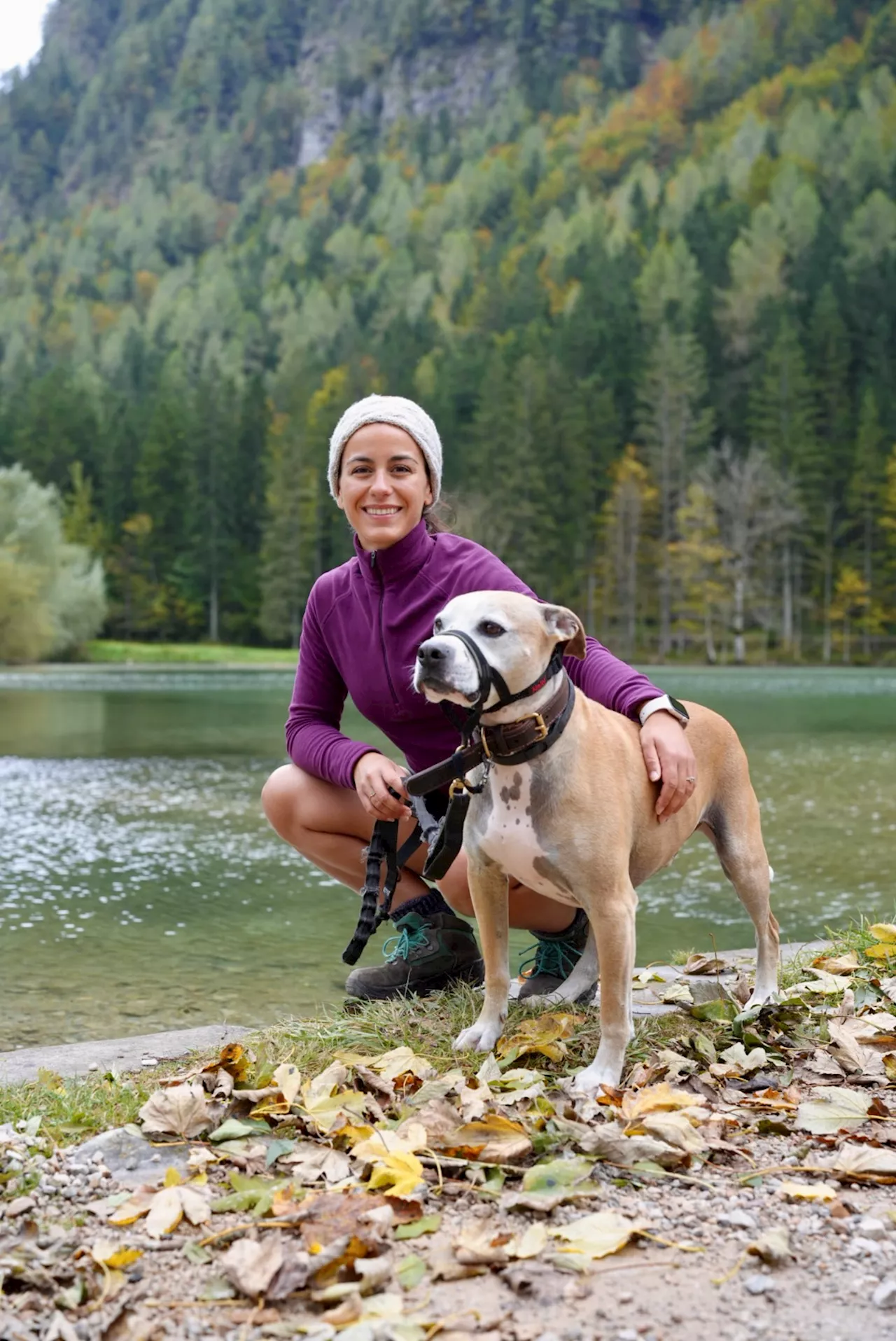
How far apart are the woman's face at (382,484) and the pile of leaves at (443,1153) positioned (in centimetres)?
161

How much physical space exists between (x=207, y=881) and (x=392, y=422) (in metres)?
4.68

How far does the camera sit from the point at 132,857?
8367mm

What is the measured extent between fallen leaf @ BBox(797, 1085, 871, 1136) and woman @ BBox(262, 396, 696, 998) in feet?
4.08

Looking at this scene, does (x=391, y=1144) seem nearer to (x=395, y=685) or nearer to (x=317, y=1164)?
(x=317, y=1164)

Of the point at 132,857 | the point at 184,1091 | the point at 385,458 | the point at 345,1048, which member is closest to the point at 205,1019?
the point at 345,1048

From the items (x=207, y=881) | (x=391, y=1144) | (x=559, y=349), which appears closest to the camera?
(x=391, y=1144)

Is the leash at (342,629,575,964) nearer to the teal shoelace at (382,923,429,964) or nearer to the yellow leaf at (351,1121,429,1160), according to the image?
the teal shoelace at (382,923,429,964)

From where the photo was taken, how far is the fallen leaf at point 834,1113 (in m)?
2.62

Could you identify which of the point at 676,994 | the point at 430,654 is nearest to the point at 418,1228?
the point at 430,654

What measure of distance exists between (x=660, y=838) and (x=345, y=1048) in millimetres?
1102

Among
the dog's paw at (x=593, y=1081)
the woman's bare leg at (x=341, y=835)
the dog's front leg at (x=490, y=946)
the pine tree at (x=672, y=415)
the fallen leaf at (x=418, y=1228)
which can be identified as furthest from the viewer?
the pine tree at (x=672, y=415)

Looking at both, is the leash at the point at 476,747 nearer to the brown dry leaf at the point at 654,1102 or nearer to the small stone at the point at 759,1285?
the brown dry leaf at the point at 654,1102

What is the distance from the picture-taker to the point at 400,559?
387 cm

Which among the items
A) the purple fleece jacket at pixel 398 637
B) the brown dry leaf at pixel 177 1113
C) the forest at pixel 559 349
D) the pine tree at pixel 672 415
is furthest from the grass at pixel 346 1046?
the pine tree at pixel 672 415
